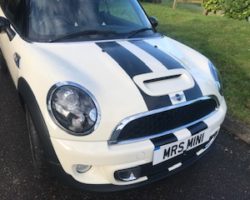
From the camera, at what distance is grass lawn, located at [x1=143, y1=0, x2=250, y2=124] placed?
4046 millimetres

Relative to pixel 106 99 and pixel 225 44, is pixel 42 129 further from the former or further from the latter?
pixel 225 44

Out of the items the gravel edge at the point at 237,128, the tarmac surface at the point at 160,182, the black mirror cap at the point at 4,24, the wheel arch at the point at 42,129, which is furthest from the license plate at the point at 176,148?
the black mirror cap at the point at 4,24

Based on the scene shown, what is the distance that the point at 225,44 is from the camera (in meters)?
6.09

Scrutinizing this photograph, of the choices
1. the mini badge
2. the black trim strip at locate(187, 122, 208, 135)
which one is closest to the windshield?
the mini badge

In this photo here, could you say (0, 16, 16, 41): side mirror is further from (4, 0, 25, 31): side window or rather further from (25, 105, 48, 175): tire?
(25, 105, 48, 175): tire

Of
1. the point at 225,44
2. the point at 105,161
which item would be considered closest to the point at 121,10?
the point at 105,161

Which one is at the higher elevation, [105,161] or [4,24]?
[4,24]

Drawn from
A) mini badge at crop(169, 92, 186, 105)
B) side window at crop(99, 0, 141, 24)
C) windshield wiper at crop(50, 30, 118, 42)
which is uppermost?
side window at crop(99, 0, 141, 24)

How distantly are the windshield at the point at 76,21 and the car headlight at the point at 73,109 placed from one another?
793 millimetres

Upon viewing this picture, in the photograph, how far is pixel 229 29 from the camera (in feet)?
23.6

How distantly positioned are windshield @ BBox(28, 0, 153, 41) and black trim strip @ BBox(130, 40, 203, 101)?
0.81 ft

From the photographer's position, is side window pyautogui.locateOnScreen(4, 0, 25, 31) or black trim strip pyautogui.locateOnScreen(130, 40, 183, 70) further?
side window pyautogui.locateOnScreen(4, 0, 25, 31)

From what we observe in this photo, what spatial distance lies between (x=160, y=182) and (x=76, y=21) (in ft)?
4.90

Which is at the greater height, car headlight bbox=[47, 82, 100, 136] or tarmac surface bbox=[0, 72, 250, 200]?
car headlight bbox=[47, 82, 100, 136]
